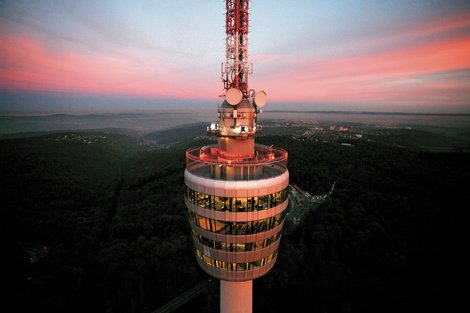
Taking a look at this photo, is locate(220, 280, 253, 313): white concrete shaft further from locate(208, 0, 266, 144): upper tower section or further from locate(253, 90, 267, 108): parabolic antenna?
locate(253, 90, 267, 108): parabolic antenna

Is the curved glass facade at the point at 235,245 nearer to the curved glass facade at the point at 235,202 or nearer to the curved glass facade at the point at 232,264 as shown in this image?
the curved glass facade at the point at 232,264

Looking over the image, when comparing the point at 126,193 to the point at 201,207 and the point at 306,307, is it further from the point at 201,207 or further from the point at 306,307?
the point at 201,207

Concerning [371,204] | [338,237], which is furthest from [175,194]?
[371,204]

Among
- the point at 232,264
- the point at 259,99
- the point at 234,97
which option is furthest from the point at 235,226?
the point at 259,99

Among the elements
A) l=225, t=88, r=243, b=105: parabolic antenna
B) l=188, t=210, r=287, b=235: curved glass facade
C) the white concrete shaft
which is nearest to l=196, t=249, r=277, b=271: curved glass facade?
l=188, t=210, r=287, b=235: curved glass facade

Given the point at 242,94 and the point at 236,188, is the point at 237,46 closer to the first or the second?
the point at 242,94
